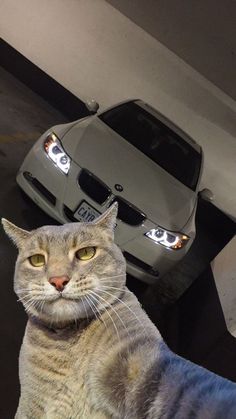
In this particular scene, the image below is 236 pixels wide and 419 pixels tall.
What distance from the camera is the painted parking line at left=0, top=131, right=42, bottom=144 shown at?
16.8ft

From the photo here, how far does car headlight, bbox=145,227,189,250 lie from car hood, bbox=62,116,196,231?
6cm

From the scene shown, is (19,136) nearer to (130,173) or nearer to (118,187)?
(130,173)

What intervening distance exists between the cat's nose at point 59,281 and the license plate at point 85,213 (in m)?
2.13

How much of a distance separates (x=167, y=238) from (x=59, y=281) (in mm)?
2384

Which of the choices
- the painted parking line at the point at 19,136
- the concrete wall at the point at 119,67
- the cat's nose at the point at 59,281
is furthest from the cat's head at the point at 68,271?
the concrete wall at the point at 119,67

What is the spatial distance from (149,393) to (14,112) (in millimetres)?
6019

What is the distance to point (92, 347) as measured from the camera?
1.02 meters

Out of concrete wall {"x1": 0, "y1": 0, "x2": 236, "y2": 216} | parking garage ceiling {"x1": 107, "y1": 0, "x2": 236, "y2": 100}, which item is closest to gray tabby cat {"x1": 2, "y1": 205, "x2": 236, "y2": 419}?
parking garage ceiling {"x1": 107, "y1": 0, "x2": 236, "y2": 100}

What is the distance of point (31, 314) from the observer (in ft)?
3.73

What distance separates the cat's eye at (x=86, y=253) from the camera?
1.20 metres

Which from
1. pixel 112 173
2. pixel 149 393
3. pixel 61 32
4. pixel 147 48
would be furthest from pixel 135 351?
pixel 61 32

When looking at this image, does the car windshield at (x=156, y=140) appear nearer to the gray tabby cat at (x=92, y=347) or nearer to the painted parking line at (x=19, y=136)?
the painted parking line at (x=19, y=136)

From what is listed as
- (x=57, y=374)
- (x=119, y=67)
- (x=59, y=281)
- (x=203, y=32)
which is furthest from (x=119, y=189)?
(x=119, y=67)

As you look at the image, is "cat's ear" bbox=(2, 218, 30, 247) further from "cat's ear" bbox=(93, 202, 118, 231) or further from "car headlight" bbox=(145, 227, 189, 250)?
"car headlight" bbox=(145, 227, 189, 250)
